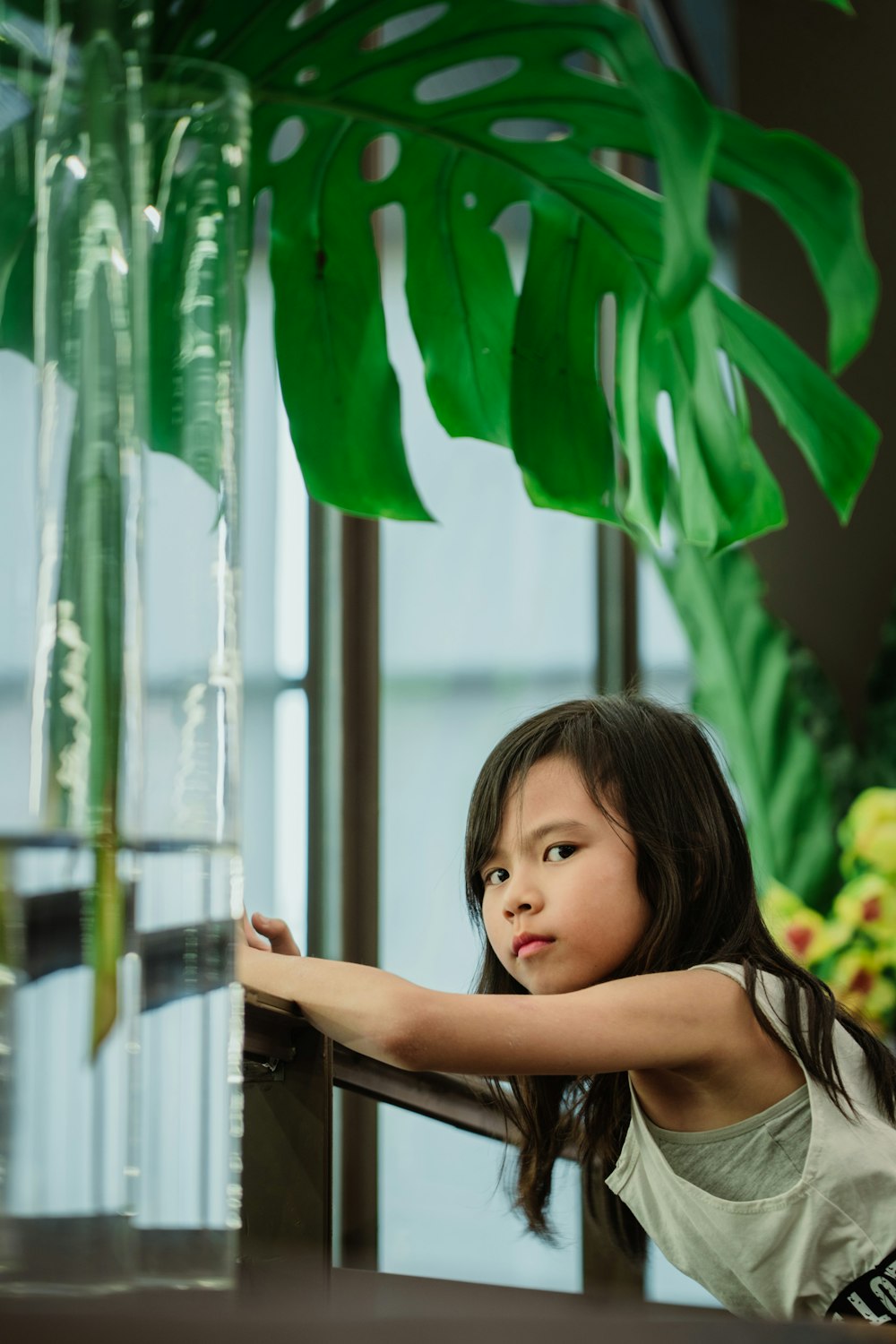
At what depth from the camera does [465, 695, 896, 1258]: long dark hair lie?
2.85 feet

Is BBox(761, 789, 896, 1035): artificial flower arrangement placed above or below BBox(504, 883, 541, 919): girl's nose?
below

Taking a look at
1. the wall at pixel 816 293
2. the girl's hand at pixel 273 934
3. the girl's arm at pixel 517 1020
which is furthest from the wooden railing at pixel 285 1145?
the wall at pixel 816 293

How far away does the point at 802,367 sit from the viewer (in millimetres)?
881

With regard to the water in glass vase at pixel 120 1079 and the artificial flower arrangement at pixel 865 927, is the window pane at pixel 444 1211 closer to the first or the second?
the artificial flower arrangement at pixel 865 927

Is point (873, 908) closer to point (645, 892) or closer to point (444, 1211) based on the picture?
point (444, 1211)

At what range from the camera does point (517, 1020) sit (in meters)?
0.70

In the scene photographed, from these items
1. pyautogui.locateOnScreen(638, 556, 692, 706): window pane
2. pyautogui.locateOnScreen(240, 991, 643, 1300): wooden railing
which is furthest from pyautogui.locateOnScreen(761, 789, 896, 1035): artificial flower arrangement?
pyautogui.locateOnScreen(240, 991, 643, 1300): wooden railing

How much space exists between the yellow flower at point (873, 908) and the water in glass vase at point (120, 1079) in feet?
5.50

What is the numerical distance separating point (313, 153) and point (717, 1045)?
0.61 meters

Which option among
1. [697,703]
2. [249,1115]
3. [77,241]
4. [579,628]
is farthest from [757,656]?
[77,241]

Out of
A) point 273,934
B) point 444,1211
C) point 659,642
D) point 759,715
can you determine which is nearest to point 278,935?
point 273,934

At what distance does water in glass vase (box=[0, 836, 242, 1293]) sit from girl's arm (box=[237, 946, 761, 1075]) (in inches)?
7.2

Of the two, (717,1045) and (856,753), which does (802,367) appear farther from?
(856,753)

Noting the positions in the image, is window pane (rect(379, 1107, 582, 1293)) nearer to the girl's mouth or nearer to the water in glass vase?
the girl's mouth
